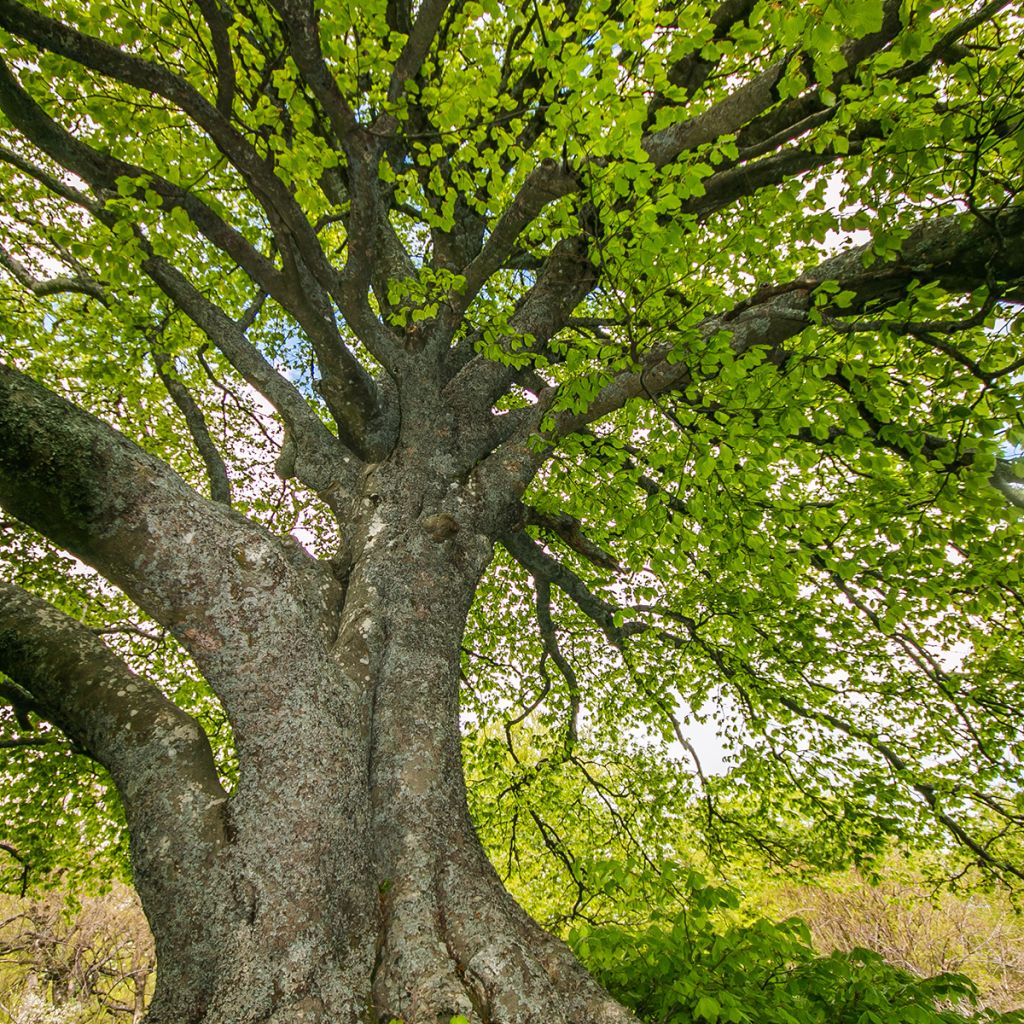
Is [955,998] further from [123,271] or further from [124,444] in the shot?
[123,271]

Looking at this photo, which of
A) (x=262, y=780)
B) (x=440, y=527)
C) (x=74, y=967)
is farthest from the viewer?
(x=74, y=967)

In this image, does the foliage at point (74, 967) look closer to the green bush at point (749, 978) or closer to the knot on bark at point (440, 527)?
the knot on bark at point (440, 527)

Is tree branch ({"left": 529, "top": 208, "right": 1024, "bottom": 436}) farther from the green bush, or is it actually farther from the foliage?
the foliage

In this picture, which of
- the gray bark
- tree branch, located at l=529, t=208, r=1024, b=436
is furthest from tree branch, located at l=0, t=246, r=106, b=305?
tree branch, located at l=529, t=208, r=1024, b=436

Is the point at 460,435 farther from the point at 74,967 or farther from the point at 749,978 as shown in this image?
the point at 74,967

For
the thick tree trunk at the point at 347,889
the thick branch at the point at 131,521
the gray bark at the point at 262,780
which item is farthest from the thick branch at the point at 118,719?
the thick branch at the point at 131,521

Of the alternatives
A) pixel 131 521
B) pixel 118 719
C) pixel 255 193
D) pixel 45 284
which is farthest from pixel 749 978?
pixel 45 284

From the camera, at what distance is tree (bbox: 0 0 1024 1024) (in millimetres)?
2549

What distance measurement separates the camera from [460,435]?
5395mm

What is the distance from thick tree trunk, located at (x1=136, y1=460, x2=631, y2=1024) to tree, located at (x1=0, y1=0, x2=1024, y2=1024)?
16mm

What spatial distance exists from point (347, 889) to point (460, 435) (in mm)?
3915

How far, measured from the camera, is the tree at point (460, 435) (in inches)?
100

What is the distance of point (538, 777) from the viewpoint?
301 inches

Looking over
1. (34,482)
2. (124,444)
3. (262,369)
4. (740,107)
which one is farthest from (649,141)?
(34,482)
